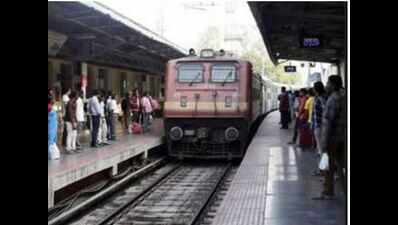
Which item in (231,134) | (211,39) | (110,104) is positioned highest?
(211,39)

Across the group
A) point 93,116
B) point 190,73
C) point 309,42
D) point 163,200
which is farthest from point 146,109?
point 163,200

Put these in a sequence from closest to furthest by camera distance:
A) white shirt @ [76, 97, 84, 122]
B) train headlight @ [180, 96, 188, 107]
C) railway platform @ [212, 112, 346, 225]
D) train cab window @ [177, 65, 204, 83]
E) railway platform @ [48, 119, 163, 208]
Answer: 1. railway platform @ [212, 112, 346, 225]
2. railway platform @ [48, 119, 163, 208]
3. white shirt @ [76, 97, 84, 122]
4. train headlight @ [180, 96, 188, 107]
5. train cab window @ [177, 65, 204, 83]

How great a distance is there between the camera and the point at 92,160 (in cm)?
1119

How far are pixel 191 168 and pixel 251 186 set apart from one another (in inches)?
229

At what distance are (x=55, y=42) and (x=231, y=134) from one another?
4.81m

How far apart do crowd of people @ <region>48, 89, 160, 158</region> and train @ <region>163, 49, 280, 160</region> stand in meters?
1.69

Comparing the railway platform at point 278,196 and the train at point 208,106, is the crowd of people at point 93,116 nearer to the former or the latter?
the train at point 208,106

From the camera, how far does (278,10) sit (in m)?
11.6

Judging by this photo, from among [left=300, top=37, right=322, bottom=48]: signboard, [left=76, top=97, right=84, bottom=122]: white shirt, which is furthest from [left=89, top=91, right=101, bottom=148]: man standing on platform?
[left=300, top=37, right=322, bottom=48]: signboard

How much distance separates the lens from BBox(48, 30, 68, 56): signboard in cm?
1268

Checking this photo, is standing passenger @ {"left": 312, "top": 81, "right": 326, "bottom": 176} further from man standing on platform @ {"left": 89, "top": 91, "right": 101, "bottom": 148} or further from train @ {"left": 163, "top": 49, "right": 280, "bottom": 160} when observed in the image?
man standing on platform @ {"left": 89, "top": 91, "right": 101, "bottom": 148}

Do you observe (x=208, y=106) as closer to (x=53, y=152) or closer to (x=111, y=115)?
(x=111, y=115)
